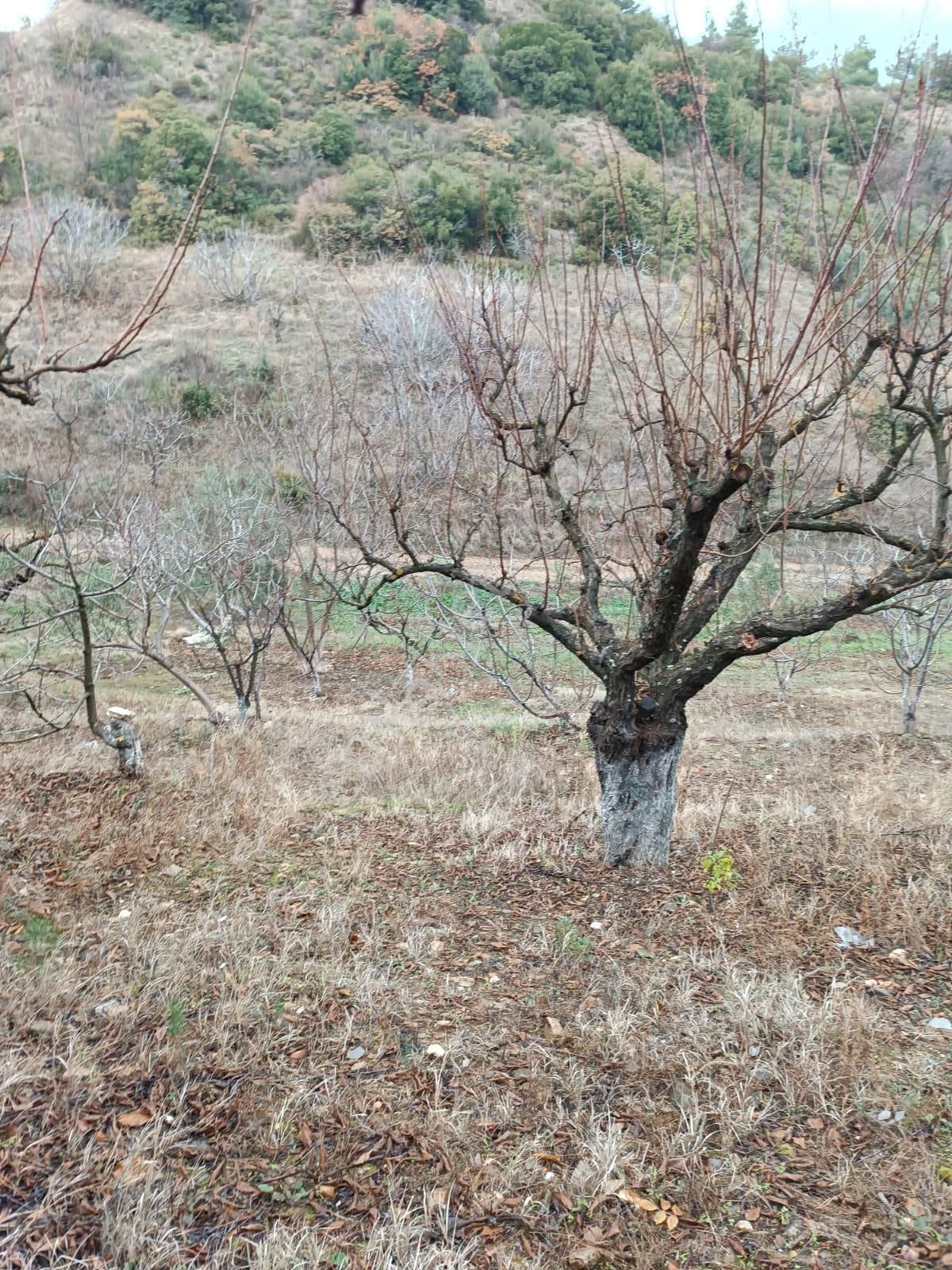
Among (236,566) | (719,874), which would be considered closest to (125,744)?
(719,874)

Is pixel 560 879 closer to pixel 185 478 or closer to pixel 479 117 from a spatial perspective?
pixel 185 478

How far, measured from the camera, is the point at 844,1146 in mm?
2645

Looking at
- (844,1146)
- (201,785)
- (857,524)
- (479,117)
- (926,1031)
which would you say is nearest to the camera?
(844,1146)

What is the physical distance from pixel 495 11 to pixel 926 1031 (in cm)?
3953

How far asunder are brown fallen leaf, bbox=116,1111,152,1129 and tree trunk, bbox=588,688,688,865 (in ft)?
8.36

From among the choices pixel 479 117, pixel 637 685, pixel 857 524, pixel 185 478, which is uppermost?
pixel 479 117

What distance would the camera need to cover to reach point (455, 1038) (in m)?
3.18

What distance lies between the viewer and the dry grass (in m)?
2.37

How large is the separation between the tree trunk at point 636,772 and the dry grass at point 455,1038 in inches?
8.3

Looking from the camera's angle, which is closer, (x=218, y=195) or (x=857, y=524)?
(x=857, y=524)

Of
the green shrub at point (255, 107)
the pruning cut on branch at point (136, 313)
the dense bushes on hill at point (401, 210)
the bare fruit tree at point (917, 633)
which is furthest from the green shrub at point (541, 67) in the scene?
the pruning cut on branch at point (136, 313)

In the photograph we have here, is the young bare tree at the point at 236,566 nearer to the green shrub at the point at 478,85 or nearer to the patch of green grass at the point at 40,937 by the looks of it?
the patch of green grass at the point at 40,937

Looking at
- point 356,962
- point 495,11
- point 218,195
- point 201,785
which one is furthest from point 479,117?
point 356,962

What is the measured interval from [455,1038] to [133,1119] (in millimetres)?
1095
